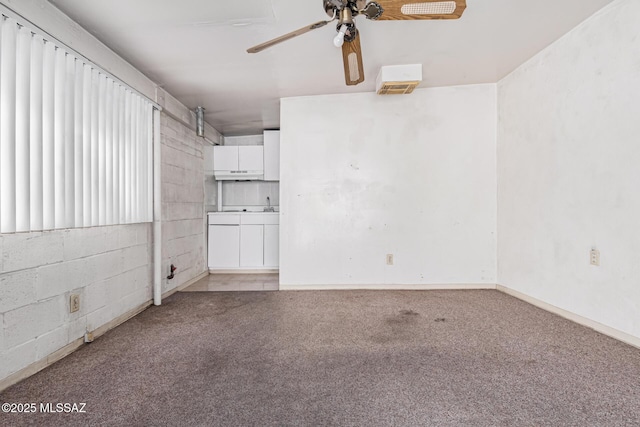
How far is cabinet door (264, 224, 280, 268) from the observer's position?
187 inches

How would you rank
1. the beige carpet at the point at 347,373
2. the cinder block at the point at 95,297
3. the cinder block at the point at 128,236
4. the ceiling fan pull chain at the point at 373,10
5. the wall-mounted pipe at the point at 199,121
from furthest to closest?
the wall-mounted pipe at the point at 199,121
the cinder block at the point at 128,236
the cinder block at the point at 95,297
the ceiling fan pull chain at the point at 373,10
the beige carpet at the point at 347,373

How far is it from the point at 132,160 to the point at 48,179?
93cm

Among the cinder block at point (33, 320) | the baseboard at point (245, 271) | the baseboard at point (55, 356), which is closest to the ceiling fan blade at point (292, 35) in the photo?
the cinder block at point (33, 320)

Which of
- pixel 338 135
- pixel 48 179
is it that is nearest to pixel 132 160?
pixel 48 179

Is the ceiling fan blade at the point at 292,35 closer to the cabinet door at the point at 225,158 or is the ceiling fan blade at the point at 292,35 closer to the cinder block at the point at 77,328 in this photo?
the cinder block at the point at 77,328

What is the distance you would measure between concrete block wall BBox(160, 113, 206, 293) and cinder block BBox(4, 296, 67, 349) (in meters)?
1.44

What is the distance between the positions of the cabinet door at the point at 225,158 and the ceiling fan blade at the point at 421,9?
12.3 ft

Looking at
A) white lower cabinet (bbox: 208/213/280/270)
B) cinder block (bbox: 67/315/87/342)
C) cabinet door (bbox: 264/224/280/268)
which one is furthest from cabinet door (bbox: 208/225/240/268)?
cinder block (bbox: 67/315/87/342)

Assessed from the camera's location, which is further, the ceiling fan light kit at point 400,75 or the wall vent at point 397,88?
the wall vent at point 397,88

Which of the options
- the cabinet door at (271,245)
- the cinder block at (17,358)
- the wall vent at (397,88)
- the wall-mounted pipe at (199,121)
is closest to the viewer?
the cinder block at (17,358)

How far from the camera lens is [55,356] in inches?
78.2

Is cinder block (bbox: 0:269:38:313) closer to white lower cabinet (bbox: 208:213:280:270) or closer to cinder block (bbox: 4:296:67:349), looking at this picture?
cinder block (bbox: 4:296:67:349)

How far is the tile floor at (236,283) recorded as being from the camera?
385 cm

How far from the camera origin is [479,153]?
3.64 m
